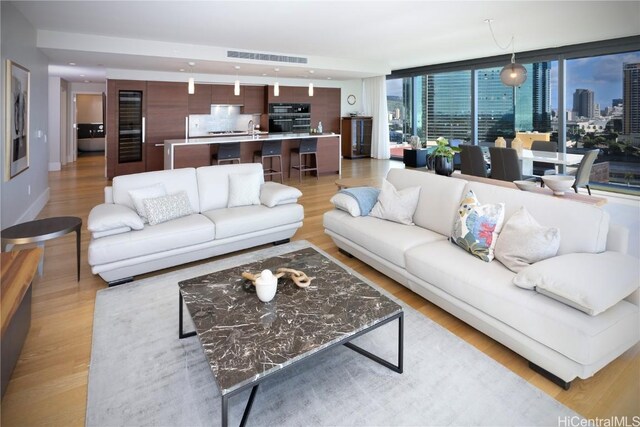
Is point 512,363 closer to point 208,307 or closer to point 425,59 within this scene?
point 208,307

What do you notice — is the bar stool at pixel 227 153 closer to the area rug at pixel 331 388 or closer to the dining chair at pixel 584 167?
the area rug at pixel 331 388

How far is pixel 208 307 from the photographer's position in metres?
2.09

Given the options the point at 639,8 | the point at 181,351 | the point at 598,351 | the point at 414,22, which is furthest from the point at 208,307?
the point at 639,8

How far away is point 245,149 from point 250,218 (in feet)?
15.0

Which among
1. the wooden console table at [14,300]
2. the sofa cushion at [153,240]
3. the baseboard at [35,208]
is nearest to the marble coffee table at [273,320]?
the wooden console table at [14,300]

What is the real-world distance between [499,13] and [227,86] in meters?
6.82

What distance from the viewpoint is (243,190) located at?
4164mm

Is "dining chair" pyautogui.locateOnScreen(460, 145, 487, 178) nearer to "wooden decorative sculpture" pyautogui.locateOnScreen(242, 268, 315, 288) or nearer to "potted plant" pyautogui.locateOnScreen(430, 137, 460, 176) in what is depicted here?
"potted plant" pyautogui.locateOnScreen(430, 137, 460, 176)

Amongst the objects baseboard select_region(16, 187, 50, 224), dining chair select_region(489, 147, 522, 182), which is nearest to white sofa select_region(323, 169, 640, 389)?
dining chair select_region(489, 147, 522, 182)

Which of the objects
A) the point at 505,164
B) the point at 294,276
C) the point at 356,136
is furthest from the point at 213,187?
the point at 356,136

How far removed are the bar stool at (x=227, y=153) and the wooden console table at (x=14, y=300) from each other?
5.18m

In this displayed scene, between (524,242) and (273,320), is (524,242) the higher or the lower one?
the higher one

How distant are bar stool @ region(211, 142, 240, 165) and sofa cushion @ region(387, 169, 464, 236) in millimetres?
4661

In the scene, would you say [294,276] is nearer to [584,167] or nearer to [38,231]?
[38,231]
